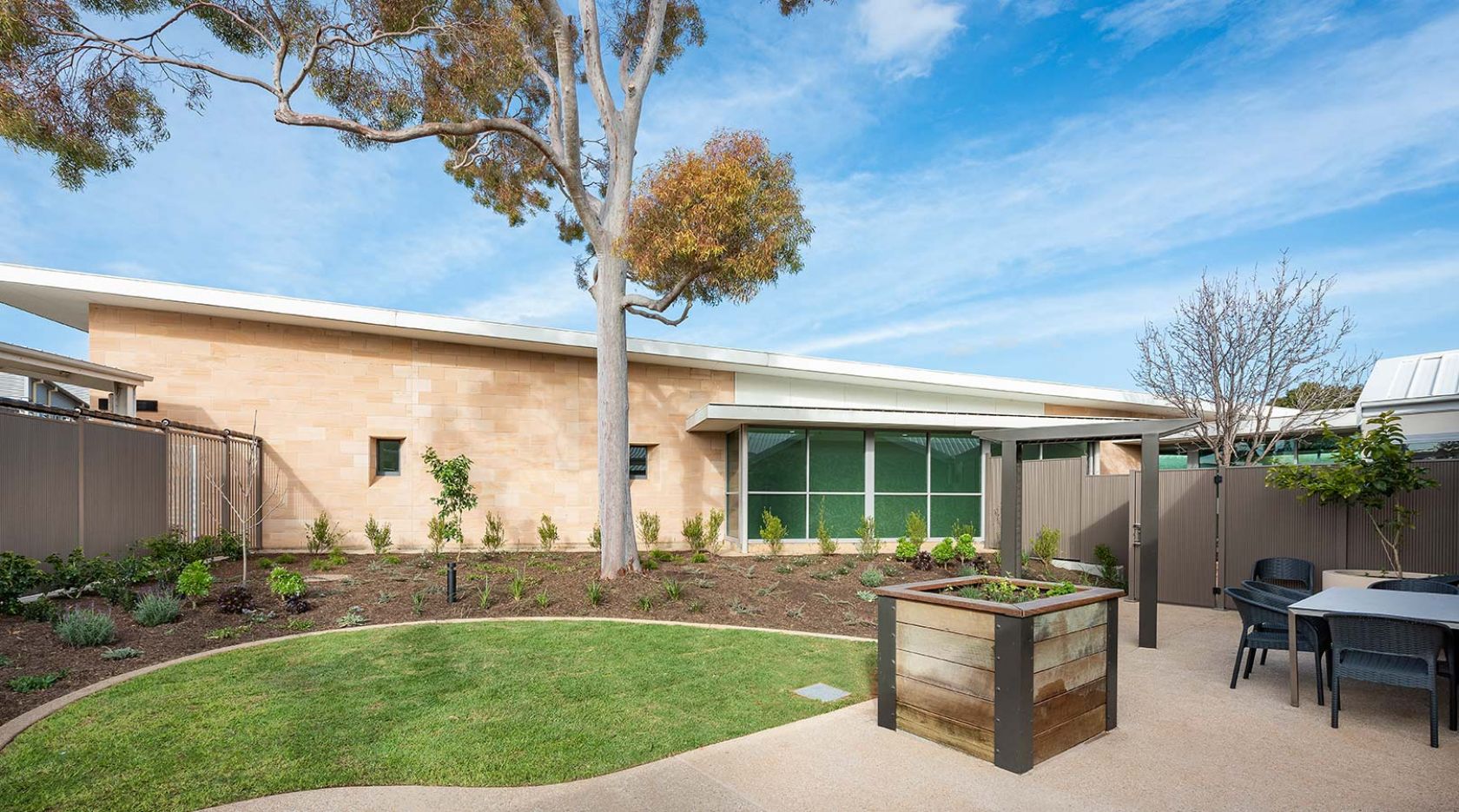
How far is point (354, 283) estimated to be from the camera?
14641 mm

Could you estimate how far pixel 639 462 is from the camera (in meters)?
14.9

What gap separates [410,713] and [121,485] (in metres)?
7.87

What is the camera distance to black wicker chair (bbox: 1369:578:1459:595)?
20.3 ft

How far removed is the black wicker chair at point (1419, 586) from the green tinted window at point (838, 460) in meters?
8.90

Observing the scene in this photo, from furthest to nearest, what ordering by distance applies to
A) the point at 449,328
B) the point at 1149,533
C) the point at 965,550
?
the point at 449,328 < the point at 965,550 < the point at 1149,533

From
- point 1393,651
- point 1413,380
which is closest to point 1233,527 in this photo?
point 1413,380

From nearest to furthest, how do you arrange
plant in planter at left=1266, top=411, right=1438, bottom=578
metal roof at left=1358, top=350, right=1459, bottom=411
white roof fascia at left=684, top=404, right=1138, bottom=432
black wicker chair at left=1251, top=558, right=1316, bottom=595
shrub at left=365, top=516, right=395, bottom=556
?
plant in planter at left=1266, top=411, right=1438, bottom=578 → black wicker chair at left=1251, top=558, right=1316, bottom=595 → metal roof at left=1358, top=350, right=1459, bottom=411 → shrub at left=365, top=516, right=395, bottom=556 → white roof fascia at left=684, top=404, right=1138, bottom=432

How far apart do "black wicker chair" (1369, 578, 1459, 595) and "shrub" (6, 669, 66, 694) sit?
36.4 ft

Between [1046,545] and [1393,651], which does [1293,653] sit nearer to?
[1393,651]

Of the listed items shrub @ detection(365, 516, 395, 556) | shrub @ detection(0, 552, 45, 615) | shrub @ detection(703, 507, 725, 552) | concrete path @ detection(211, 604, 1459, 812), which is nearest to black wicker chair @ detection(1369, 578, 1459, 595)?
concrete path @ detection(211, 604, 1459, 812)

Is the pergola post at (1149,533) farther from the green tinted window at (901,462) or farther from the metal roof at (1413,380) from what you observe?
the green tinted window at (901,462)

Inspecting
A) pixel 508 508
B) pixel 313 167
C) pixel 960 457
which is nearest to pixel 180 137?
pixel 313 167

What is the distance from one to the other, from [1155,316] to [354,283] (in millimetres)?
18395

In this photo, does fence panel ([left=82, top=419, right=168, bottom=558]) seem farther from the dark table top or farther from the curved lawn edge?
the dark table top
